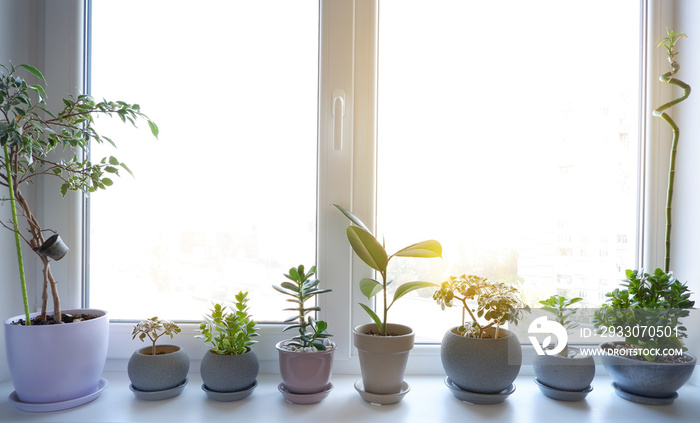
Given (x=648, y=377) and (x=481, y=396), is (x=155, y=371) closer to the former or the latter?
(x=481, y=396)

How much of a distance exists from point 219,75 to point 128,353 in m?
0.94

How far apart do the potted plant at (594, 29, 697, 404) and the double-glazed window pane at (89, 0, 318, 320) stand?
36.5 inches

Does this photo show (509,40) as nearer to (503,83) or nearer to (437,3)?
(503,83)

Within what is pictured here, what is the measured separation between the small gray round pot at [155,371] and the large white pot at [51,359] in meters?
0.11

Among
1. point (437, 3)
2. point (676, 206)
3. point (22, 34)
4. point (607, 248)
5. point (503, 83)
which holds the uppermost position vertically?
point (437, 3)

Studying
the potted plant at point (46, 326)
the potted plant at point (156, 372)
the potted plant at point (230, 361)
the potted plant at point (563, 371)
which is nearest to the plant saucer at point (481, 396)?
the potted plant at point (563, 371)

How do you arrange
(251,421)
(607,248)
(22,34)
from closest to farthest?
(251,421), (22,34), (607,248)

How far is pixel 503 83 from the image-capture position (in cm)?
135

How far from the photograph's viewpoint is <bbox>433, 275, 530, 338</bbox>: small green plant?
3.55ft

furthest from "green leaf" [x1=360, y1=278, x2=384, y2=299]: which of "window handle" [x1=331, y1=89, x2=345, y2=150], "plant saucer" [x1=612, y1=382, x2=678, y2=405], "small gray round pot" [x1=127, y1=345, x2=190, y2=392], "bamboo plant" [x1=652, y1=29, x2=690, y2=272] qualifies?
"bamboo plant" [x1=652, y1=29, x2=690, y2=272]

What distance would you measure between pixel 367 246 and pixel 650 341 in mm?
803

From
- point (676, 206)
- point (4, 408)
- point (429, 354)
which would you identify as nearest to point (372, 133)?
point (429, 354)

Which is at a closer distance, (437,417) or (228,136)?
(437,417)

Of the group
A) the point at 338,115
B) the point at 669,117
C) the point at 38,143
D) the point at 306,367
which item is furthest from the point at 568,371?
the point at 38,143
